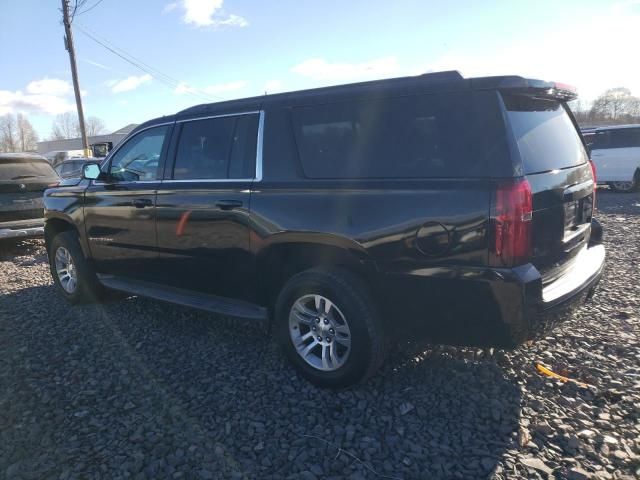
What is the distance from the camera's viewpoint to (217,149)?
375 centimetres

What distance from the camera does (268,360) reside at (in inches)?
145

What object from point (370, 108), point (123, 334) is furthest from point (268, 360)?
point (370, 108)

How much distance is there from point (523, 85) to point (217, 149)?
7.30 feet

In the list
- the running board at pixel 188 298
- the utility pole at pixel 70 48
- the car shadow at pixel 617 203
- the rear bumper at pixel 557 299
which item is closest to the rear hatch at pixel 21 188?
the running board at pixel 188 298

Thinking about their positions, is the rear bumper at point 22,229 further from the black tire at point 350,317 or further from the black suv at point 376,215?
the black tire at point 350,317

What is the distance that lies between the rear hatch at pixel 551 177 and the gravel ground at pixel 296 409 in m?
0.83

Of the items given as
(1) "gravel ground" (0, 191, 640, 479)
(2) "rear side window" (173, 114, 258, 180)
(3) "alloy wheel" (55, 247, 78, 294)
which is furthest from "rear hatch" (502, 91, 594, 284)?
(3) "alloy wheel" (55, 247, 78, 294)

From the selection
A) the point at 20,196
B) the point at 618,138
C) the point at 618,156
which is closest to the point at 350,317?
the point at 20,196

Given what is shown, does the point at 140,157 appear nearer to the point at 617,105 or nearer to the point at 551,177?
the point at 551,177

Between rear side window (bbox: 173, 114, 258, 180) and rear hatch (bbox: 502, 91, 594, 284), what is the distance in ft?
5.87

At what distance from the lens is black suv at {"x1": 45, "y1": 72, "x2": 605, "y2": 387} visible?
2.55 m

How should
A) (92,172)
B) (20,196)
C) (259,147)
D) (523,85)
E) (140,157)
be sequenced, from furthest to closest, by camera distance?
(20,196), (92,172), (140,157), (259,147), (523,85)

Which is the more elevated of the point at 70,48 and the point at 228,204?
the point at 70,48

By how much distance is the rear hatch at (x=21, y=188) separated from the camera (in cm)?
745
